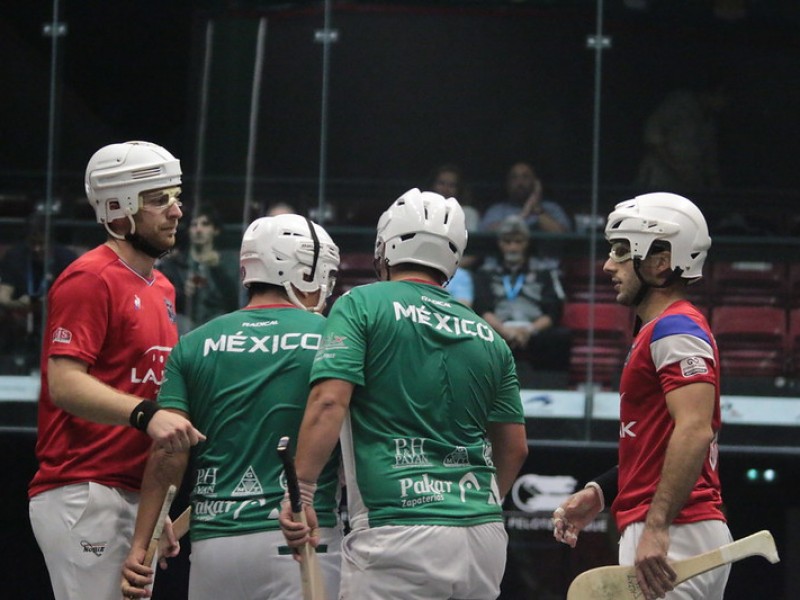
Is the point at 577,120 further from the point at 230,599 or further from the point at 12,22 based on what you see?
the point at 230,599

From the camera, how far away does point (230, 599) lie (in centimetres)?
379

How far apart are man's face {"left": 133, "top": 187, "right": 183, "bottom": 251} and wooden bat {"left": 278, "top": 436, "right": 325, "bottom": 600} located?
0.85 metres

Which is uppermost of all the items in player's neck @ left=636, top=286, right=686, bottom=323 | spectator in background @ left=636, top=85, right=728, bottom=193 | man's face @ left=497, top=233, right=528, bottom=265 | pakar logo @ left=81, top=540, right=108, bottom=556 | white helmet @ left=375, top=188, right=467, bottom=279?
spectator in background @ left=636, top=85, right=728, bottom=193

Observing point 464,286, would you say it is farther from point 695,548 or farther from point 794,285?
point 695,548

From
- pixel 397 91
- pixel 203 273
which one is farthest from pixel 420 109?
pixel 203 273

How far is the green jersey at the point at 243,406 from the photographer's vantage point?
12.4 ft

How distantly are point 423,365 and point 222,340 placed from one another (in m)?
0.52

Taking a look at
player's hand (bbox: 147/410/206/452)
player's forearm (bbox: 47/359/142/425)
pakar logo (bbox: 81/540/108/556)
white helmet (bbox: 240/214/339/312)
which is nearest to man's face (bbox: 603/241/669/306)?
white helmet (bbox: 240/214/339/312)

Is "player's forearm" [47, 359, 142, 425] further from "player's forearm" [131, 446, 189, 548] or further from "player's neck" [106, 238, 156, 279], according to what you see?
"player's neck" [106, 238, 156, 279]

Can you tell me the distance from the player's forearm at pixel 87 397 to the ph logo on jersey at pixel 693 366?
4.50 feet

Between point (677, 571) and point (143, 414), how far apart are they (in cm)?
139

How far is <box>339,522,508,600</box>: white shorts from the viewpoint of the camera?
360 cm

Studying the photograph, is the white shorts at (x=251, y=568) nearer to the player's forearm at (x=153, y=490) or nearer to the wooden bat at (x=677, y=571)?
the player's forearm at (x=153, y=490)

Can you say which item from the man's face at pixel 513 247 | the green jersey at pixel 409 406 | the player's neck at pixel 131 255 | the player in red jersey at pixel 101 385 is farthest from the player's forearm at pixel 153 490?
the man's face at pixel 513 247
